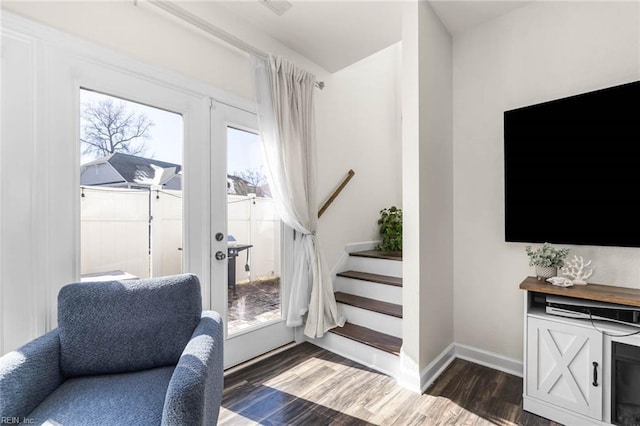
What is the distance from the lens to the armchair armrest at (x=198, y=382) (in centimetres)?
98

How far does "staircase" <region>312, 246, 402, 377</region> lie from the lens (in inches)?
89.7

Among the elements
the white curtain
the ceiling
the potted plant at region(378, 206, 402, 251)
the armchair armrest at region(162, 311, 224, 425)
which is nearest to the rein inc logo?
the armchair armrest at region(162, 311, 224, 425)

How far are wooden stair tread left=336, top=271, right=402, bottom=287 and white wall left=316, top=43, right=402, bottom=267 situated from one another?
194mm

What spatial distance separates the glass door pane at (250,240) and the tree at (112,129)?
614 mm

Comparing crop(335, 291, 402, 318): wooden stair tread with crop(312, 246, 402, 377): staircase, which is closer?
crop(312, 246, 402, 377): staircase

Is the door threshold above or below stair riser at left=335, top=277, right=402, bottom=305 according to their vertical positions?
below

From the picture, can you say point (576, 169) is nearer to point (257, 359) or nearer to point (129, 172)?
point (257, 359)

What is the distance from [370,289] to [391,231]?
898 millimetres

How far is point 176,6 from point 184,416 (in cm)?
218

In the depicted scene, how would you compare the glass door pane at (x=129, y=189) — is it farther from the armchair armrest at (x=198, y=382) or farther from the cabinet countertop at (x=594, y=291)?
the cabinet countertop at (x=594, y=291)

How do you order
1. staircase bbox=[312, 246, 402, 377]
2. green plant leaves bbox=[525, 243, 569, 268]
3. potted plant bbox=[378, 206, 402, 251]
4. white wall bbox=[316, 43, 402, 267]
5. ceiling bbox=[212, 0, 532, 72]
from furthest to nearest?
potted plant bbox=[378, 206, 402, 251], white wall bbox=[316, 43, 402, 267], staircase bbox=[312, 246, 402, 377], ceiling bbox=[212, 0, 532, 72], green plant leaves bbox=[525, 243, 569, 268]

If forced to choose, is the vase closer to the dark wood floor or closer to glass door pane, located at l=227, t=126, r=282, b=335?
the dark wood floor

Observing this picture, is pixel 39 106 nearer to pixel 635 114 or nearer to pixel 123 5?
pixel 123 5

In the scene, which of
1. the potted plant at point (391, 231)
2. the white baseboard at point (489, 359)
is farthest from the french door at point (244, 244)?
the white baseboard at point (489, 359)
